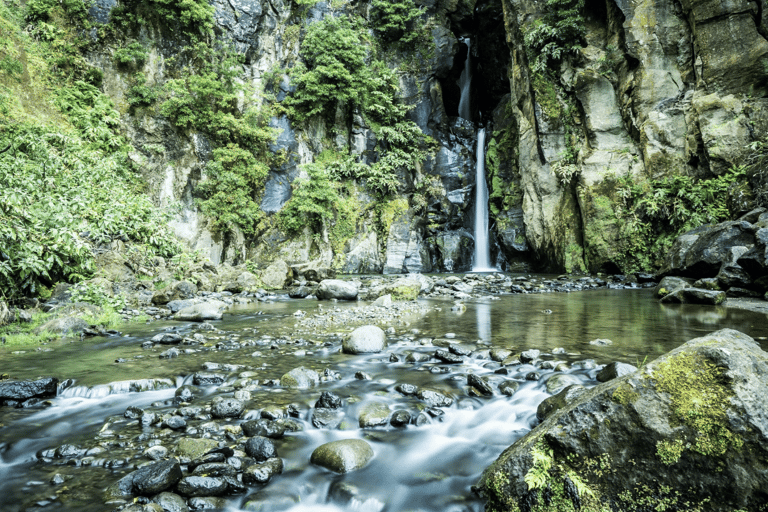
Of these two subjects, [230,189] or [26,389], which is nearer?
[26,389]

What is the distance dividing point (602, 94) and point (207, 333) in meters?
17.8

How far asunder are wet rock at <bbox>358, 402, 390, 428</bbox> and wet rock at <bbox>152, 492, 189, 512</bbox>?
1433mm

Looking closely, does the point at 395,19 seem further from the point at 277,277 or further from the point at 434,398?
the point at 434,398

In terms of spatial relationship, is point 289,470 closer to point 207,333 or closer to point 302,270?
point 207,333

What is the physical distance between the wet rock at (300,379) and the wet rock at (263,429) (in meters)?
0.89

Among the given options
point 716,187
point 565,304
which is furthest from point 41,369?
point 716,187

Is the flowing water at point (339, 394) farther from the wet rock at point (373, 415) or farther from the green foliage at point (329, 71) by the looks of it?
the green foliage at point (329, 71)

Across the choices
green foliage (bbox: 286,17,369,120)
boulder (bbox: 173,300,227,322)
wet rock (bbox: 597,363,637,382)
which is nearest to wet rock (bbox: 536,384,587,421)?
wet rock (bbox: 597,363,637,382)

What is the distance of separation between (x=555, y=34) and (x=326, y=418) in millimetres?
19784

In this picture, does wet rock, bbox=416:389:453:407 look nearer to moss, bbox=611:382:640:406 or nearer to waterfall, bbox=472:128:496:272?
moss, bbox=611:382:640:406

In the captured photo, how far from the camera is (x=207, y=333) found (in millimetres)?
6727

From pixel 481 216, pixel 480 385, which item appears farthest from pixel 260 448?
pixel 481 216

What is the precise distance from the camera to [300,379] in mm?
4078

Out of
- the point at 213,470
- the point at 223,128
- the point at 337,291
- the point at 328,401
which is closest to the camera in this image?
the point at 213,470
